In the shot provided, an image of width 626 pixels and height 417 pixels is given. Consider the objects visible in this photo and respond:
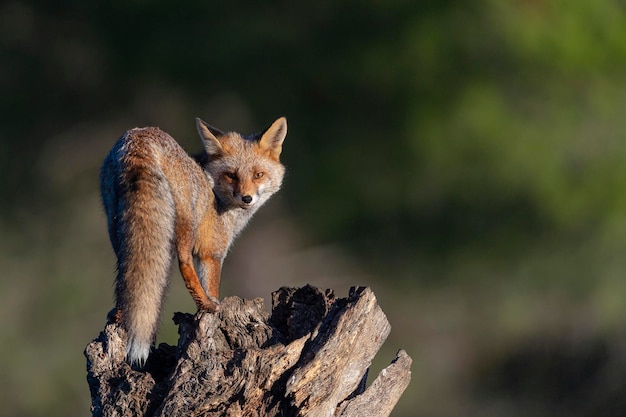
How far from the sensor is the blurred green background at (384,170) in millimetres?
10805

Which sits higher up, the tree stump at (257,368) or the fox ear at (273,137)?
the fox ear at (273,137)

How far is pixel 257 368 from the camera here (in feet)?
11.9

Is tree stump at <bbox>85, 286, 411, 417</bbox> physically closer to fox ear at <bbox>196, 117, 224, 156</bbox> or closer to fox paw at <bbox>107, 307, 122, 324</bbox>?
fox paw at <bbox>107, 307, 122, 324</bbox>

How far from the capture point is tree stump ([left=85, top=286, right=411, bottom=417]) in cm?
359

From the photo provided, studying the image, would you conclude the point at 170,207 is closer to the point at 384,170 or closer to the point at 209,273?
the point at 209,273

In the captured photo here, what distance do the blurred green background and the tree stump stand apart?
664 cm

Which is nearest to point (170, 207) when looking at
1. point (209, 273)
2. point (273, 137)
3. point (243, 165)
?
point (209, 273)

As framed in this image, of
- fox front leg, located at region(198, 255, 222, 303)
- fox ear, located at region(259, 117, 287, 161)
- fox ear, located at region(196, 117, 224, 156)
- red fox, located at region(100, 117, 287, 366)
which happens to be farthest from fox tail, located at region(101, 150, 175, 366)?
fox ear, located at region(259, 117, 287, 161)

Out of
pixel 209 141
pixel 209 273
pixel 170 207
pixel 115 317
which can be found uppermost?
pixel 209 141

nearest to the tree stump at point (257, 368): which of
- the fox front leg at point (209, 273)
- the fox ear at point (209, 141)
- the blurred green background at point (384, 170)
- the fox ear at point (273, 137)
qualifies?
the fox front leg at point (209, 273)

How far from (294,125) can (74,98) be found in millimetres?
2924

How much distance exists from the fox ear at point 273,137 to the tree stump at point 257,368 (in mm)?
1564

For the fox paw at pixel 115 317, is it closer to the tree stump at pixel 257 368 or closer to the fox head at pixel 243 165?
the tree stump at pixel 257 368

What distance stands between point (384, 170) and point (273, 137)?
6.31 metres
